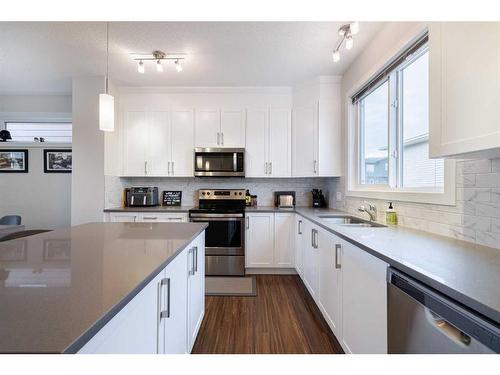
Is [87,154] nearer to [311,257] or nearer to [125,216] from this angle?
[125,216]

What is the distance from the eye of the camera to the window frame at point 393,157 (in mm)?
1485

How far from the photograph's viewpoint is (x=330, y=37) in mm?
2211

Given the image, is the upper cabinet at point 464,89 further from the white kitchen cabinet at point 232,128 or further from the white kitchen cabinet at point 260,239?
the white kitchen cabinet at point 232,128

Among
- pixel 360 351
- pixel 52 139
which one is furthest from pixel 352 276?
pixel 52 139

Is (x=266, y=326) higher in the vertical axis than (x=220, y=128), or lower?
lower

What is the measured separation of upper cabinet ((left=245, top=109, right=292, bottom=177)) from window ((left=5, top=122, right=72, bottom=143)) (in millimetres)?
2992

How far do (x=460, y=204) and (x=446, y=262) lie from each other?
0.58 m

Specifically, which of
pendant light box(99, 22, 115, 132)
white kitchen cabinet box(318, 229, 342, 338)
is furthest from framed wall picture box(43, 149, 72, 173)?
white kitchen cabinet box(318, 229, 342, 338)

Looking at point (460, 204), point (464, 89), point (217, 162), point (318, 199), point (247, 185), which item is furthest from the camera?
point (247, 185)

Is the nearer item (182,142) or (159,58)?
(159,58)

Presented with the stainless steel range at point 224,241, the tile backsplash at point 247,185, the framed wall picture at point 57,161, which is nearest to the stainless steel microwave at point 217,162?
the tile backsplash at point 247,185

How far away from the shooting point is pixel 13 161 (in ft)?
12.6

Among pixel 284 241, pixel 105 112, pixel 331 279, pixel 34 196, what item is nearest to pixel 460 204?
pixel 331 279
